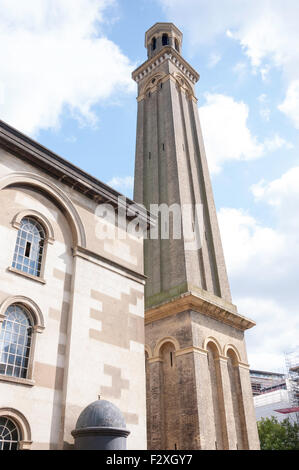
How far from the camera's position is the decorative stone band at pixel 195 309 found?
23156 millimetres

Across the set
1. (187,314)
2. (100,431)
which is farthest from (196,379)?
(100,431)

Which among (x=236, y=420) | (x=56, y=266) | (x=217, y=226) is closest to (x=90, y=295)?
(x=56, y=266)

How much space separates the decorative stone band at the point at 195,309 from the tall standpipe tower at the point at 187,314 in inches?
2.3

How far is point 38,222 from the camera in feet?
49.1

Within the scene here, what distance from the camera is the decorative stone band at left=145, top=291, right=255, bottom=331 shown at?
76.0 ft

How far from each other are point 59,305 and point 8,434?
4.19 meters

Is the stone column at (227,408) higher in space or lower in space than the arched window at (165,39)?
lower

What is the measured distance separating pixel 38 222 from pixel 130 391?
694 centimetres

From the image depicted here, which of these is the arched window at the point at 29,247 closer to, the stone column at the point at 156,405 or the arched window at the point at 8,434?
the arched window at the point at 8,434

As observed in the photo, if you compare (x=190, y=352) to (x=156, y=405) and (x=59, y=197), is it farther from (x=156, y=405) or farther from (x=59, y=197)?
(x=59, y=197)

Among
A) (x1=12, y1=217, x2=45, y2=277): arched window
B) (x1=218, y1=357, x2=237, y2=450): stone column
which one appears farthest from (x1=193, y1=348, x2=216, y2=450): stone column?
(x1=12, y1=217, x2=45, y2=277): arched window

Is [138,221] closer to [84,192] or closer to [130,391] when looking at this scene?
[84,192]

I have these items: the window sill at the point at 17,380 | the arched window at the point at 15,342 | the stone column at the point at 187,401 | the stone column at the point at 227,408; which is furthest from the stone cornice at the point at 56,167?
the stone column at the point at 227,408

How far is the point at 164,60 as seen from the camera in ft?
125
